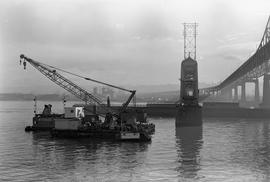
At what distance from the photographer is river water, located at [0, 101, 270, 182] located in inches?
1965

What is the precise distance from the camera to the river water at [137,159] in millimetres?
49906

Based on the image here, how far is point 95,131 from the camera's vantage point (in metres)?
90.9

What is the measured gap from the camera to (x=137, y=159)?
62406mm

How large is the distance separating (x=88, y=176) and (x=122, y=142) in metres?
34.6

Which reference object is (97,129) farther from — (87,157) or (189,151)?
(87,157)

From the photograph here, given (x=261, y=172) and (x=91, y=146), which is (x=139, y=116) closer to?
(x=91, y=146)

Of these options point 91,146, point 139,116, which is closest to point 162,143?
point 91,146

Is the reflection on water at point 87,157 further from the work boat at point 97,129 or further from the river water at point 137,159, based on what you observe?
the work boat at point 97,129

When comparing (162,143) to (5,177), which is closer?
(5,177)

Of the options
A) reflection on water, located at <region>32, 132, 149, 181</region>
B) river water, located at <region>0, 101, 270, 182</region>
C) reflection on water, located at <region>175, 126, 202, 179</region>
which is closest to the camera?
river water, located at <region>0, 101, 270, 182</region>

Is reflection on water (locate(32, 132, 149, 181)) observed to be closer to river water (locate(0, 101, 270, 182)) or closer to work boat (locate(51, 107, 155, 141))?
river water (locate(0, 101, 270, 182))

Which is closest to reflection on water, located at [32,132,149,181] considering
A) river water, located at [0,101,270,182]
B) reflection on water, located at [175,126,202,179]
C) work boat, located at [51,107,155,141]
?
river water, located at [0,101,270,182]

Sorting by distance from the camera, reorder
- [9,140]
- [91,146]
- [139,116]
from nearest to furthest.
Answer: [91,146] < [9,140] < [139,116]

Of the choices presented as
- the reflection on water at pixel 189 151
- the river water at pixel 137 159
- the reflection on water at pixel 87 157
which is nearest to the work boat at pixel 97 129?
the reflection on water at pixel 87 157
